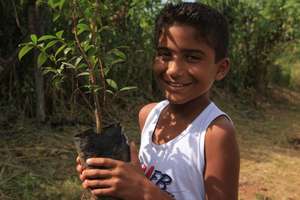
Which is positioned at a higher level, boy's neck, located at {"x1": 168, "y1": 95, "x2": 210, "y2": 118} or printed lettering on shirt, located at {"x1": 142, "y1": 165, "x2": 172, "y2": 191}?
boy's neck, located at {"x1": 168, "y1": 95, "x2": 210, "y2": 118}

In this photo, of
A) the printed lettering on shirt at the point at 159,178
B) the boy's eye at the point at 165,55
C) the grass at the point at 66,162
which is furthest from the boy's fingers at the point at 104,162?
the grass at the point at 66,162

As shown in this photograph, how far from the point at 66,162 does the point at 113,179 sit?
2973mm

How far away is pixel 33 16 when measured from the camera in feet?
14.1

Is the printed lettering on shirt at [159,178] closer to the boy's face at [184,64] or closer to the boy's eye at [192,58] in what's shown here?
the boy's face at [184,64]

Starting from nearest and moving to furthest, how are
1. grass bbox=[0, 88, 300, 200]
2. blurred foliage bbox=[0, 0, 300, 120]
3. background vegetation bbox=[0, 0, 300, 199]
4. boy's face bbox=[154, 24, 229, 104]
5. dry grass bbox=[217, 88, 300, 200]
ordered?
boy's face bbox=[154, 24, 229, 104] → blurred foliage bbox=[0, 0, 300, 120] → background vegetation bbox=[0, 0, 300, 199] → grass bbox=[0, 88, 300, 200] → dry grass bbox=[217, 88, 300, 200]

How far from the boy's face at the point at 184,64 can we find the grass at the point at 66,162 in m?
2.23

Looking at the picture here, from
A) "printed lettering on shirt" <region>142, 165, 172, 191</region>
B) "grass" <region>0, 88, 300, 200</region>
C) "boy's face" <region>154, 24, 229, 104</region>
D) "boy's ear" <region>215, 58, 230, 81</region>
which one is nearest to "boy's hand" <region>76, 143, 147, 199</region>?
"printed lettering on shirt" <region>142, 165, 172, 191</region>

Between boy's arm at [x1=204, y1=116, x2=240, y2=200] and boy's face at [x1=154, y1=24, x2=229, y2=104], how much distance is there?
0.13m

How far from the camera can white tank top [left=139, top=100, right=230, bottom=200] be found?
4.29 ft

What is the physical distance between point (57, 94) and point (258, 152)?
2.23 metres

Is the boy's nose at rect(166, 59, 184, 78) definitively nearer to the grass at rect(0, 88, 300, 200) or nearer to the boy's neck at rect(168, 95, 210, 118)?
the boy's neck at rect(168, 95, 210, 118)

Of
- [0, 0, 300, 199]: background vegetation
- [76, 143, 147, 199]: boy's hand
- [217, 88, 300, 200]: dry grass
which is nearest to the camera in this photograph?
[76, 143, 147, 199]: boy's hand

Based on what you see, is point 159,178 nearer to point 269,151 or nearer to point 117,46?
point 117,46

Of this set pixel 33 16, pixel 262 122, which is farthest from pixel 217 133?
pixel 262 122
